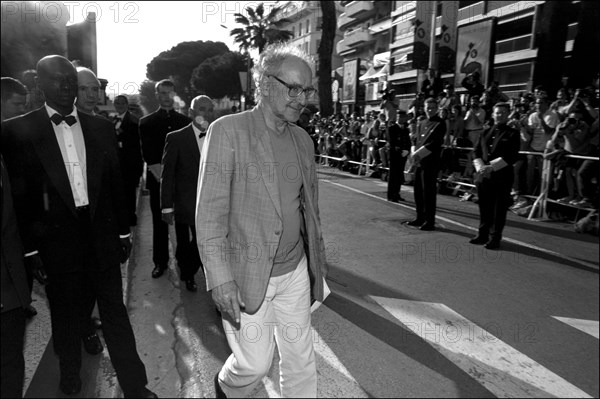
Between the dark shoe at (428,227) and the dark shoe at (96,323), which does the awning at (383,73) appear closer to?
the dark shoe at (428,227)

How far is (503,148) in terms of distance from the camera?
5.34 meters

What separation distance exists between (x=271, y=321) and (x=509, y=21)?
27815 mm

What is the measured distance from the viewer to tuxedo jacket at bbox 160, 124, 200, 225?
4.12 m

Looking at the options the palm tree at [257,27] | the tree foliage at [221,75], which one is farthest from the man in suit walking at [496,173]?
the tree foliage at [221,75]

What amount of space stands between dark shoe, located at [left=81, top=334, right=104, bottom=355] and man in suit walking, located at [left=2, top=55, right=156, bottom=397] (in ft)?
1.47

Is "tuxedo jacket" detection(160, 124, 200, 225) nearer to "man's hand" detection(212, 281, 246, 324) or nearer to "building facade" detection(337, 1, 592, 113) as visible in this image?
"man's hand" detection(212, 281, 246, 324)

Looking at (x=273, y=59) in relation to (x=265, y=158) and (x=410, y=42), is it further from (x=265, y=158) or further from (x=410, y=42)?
(x=410, y=42)

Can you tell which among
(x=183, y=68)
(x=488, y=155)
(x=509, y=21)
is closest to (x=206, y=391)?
(x=488, y=155)

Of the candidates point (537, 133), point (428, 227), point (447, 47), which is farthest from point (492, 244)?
point (447, 47)

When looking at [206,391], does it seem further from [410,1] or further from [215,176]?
[410,1]

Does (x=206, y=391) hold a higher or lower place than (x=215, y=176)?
lower

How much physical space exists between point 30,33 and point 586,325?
1203 cm

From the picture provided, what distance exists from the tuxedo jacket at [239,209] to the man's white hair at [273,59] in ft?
0.80

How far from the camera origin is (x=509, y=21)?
2489cm
